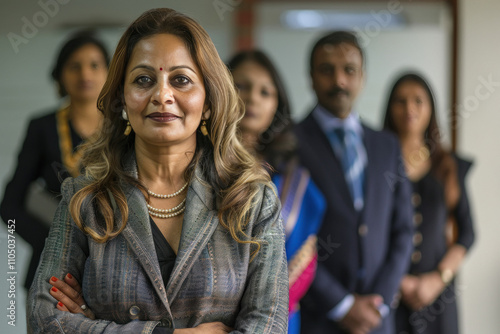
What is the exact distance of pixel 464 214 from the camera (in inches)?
132

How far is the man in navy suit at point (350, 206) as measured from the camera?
3.06m

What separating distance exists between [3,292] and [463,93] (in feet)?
8.55

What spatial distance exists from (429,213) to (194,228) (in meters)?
2.01

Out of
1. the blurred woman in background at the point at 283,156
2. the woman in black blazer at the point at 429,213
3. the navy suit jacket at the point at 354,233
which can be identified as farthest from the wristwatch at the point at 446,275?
the blurred woman in background at the point at 283,156

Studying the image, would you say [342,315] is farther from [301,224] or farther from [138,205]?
[138,205]

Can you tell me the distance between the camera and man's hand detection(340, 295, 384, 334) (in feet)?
10.1

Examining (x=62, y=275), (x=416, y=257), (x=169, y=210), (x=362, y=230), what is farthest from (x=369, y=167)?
(x=62, y=275)

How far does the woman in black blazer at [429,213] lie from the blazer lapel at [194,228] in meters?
1.78

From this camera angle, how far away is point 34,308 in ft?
5.31

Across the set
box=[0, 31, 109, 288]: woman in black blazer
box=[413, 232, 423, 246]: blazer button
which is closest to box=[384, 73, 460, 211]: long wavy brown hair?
box=[413, 232, 423, 246]: blazer button

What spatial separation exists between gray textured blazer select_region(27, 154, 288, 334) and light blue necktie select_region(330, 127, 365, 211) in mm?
1477

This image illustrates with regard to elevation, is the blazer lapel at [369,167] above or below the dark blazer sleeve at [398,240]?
above

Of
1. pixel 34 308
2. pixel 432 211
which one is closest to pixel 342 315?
pixel 432 211

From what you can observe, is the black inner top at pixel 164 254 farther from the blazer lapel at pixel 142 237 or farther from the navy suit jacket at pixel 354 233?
the navy suit jacket at pixel 354 233
